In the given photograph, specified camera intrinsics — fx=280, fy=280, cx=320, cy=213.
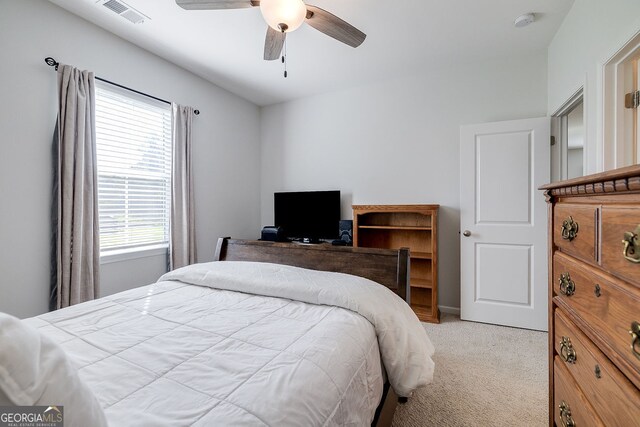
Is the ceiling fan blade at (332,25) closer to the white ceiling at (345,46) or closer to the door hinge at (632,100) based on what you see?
the white ceiling at (345,46)

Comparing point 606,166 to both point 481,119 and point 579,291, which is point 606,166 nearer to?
point 579,291

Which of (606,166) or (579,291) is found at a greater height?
(606,166)

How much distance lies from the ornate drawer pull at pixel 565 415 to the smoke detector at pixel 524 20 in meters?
2.77

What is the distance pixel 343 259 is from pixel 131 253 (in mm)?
2153

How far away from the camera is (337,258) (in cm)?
198

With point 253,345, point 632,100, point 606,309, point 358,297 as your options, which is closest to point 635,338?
point 606,309

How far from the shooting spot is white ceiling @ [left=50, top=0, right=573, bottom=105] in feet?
7.32

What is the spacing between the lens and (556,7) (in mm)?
2223

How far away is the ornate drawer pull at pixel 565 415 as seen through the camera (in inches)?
35.2

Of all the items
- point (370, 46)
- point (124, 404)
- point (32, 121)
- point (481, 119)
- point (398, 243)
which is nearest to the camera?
point (124, 404)

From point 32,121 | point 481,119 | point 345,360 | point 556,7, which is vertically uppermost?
point 556,7

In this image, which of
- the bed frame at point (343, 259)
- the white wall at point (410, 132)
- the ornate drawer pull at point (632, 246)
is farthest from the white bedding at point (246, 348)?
the white wall at point (410, 132)

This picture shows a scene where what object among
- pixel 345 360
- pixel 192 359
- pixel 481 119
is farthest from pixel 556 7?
pixel 192 359

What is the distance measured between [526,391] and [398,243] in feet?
6.16
